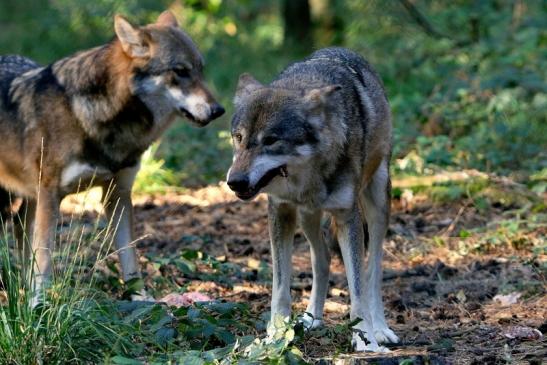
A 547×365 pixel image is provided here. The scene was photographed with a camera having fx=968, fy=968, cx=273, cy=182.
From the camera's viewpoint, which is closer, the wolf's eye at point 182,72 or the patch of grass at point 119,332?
the patch of grass at point 119,332

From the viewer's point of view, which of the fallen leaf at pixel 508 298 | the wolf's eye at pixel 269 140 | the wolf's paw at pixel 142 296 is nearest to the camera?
the wolf's eye at pixel 269 140

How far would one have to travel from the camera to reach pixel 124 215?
699cm

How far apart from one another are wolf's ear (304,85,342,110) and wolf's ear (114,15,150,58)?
1.95 m

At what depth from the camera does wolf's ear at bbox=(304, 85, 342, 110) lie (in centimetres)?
518

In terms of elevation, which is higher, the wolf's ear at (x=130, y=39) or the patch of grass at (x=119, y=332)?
the wolf's ear at (x=130, y=39)

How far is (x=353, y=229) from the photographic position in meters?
5.34

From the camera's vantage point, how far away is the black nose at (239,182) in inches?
191

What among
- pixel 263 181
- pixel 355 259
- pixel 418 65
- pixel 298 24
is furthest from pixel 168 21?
→ pixel 298 24

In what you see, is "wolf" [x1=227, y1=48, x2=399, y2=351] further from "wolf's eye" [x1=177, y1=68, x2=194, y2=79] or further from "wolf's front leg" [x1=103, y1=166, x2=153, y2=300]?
"wolf's front leg" [x1=103, y1=166, x2=153, y2=300]

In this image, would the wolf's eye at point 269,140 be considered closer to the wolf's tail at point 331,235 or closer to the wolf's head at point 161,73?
the wolf's tail at point 331,235

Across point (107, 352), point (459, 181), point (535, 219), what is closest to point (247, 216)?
point (459, 181)

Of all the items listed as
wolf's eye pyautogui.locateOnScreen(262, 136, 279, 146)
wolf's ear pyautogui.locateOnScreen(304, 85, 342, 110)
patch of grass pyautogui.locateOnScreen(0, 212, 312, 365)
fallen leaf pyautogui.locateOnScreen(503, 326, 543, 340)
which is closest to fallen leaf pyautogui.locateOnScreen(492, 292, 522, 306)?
fallen leaf pyautogui.locateOnScreen(503, 326, 543, 340)

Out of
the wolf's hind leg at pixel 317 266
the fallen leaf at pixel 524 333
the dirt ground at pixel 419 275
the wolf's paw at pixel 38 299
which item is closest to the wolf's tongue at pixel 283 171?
the wolf's hind leg at pixel 317 266

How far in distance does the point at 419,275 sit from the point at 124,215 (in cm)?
220
